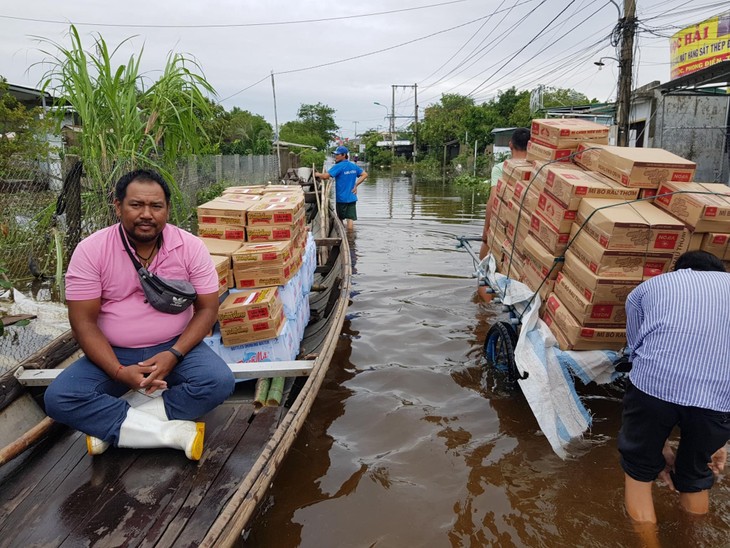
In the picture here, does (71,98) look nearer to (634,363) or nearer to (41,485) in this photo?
(41,485)

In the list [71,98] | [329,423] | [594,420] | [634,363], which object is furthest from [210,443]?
[71,98]

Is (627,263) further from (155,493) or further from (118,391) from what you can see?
(118,391)

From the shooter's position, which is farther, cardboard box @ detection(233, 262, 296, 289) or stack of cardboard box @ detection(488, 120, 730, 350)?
cardboard box @ detection(233, 262, 296, 289)

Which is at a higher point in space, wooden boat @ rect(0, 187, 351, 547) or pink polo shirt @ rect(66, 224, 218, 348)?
pink polo shirt @ rect(66, 224, 218, 348)

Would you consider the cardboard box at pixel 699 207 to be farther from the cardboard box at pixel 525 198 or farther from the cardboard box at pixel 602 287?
the cardboard box at pixel 525 198

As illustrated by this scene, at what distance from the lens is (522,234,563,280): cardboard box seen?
3477 millimetres

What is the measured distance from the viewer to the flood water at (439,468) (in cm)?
279

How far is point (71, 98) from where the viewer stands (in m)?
4.42

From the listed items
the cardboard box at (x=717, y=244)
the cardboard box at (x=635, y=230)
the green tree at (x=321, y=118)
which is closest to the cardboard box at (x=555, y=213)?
the cardboard box at (x=635, y=230)

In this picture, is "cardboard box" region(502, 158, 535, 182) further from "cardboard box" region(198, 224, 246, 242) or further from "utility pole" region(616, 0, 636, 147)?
"utility pole" region(616, 0, 636, 147)

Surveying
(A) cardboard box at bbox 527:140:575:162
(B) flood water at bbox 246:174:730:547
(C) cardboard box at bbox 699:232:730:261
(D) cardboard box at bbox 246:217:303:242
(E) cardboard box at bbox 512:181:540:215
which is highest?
(A) cardboard box at bbox 527:140:575:162

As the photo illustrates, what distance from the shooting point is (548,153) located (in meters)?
4.11

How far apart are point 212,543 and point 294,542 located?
0.99 meters

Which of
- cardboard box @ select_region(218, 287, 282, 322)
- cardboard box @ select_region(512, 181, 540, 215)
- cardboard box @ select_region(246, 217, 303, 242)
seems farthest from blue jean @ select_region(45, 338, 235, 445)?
cardboard box @ select_region(512, 181, 540, 215)
